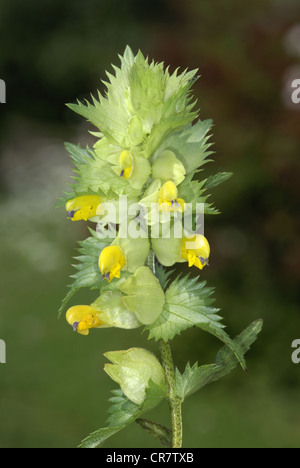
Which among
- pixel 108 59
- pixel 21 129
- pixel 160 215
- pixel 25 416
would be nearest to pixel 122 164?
pixel 160 215

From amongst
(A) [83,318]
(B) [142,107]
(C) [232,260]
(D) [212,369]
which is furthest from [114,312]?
(C) [232,260]

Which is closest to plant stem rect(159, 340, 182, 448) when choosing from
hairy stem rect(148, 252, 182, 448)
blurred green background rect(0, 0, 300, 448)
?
hairy stem rect(148, 252, 182, 448)

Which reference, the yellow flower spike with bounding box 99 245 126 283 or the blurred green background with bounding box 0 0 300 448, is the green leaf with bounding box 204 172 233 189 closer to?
the yellow flower spike with bounding box 99 245 126 283

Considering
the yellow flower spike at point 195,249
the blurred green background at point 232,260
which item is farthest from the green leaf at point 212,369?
the blurred green background at point 232,260

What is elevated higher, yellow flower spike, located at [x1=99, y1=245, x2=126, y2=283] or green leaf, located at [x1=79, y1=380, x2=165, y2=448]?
yellow flower spike, located at [x1=99, y1=245, x2=126, y2=283]

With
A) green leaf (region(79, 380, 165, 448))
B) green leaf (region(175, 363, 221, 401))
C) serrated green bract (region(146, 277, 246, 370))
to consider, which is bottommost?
green leaf (region(79, 380, 165, 448))

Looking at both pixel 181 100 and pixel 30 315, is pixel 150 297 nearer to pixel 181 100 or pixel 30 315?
pixel 181 100

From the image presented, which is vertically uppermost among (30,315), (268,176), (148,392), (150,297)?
(268,176)

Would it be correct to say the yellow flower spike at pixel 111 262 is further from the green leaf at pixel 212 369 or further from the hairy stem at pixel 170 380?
the green leaf at pixel 212 369
